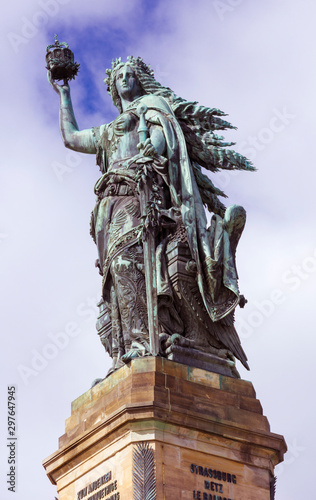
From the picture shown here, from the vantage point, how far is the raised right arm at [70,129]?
2456 centimetres

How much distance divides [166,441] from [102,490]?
4.15 ft

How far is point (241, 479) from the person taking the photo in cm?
2025

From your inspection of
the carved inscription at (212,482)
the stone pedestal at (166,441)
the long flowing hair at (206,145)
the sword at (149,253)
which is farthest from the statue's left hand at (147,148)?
the carved inscription at (212,482)

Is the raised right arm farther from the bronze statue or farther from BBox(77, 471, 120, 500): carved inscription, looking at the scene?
BBox(77, 471, 120, 500): carved inscription

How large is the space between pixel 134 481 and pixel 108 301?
12.7 feet

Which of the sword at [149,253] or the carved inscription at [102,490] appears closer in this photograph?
the carved inscription at [102,490]

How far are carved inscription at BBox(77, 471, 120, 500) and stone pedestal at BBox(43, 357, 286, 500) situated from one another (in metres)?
0.01

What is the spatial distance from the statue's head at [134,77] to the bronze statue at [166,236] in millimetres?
471

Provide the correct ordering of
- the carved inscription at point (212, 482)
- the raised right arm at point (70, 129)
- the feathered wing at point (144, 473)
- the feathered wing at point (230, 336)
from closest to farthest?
the feathered wing at point (144, 473), the carved inscription at point (212, 482), the feathered wing at point (230, 336), the raised right arm at point (70, 129)

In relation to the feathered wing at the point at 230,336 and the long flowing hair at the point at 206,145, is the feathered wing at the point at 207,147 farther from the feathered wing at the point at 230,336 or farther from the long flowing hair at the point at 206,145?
the feathered wing at the point at 230,336

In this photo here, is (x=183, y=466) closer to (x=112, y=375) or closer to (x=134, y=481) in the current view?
(x=134, y=481)

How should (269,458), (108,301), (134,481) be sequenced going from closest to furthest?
1. (134,481)
2. (269,458)
3. (108,301)

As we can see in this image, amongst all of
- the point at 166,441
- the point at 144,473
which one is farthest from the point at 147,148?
the point at 144,473

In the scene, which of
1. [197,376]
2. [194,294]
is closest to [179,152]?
[194,294]
